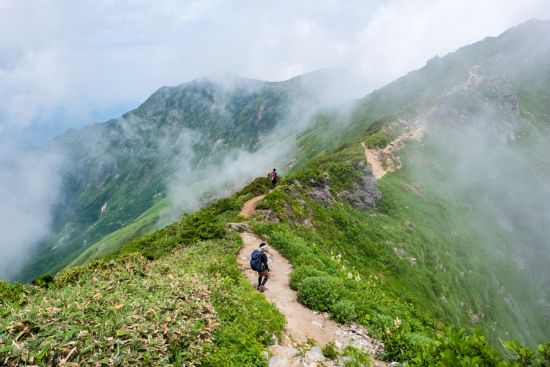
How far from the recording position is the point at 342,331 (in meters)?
16.5

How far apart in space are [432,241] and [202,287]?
43.1 meters

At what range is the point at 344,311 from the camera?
1755cm

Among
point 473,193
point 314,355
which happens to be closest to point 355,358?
point 314,355

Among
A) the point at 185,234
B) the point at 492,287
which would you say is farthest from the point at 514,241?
the point at 185,234

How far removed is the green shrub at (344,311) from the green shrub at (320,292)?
16.8 inches

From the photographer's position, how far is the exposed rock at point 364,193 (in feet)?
164

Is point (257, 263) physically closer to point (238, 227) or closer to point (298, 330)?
point (298, 330)

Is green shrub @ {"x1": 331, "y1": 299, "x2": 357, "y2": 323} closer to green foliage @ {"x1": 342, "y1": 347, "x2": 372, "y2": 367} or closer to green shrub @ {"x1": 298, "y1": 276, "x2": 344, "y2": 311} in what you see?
green shrub @ {"x1": 298, "y1": 276, "x2": 344, "y2": 311}

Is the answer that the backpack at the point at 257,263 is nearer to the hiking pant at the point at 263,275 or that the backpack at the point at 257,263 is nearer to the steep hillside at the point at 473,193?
the hiking pant at the point at 263,275

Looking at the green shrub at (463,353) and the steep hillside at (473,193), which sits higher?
the green shrub at (463,353)

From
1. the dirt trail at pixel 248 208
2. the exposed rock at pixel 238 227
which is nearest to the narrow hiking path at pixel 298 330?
the exposed rock at pixel 238 227

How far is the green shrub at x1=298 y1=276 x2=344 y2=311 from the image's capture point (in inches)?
735

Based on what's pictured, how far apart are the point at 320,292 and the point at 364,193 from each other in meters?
34.2

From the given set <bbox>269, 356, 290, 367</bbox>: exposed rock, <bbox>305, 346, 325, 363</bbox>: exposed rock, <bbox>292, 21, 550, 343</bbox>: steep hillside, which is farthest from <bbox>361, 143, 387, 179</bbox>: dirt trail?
<bbox>269, 356, 290, 367</bbox>: exposed rock
